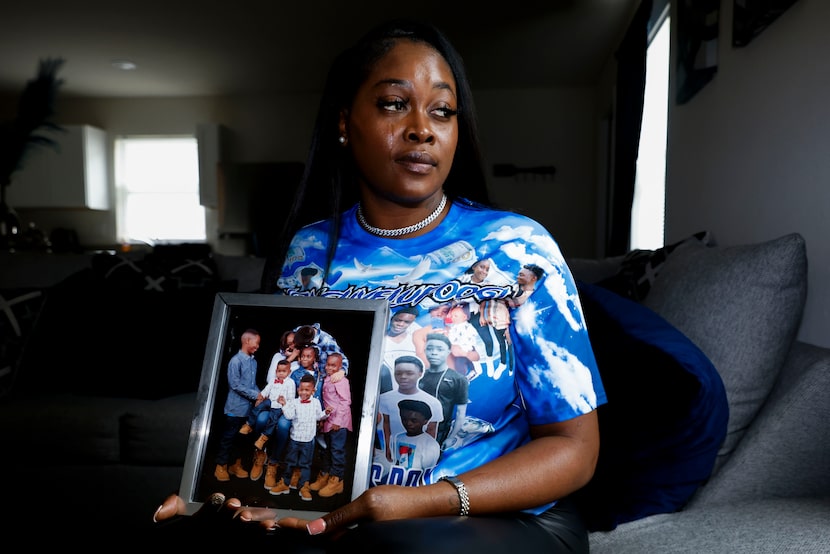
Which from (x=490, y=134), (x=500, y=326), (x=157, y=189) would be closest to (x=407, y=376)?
(x=500, y=326)

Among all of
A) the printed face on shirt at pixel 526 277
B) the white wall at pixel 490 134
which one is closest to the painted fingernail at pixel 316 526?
the printed face on shirt at pixel 526 277

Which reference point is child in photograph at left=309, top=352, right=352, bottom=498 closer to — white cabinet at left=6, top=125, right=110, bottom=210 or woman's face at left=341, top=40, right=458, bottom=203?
woman's face at left=341, top=40, right=458, bottom=203

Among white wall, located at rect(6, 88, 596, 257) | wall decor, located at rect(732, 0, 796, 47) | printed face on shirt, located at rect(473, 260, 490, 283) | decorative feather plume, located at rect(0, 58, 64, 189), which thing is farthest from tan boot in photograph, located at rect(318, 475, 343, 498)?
white wall, located at rect(6, 88, 596, 257)

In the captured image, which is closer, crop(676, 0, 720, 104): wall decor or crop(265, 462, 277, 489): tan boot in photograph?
crop(265, 462, 277, 489): tan boot in photograph

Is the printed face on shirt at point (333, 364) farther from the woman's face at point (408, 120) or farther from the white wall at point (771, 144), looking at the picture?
the white wall at point (771, 144)

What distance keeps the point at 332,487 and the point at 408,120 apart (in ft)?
1.82

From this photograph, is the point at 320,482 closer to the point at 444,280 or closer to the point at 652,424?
the point at 444,280

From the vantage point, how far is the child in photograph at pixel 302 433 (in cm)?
77

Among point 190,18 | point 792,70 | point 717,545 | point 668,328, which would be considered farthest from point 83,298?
point 190,18

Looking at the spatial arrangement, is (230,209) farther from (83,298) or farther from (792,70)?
(792,70)

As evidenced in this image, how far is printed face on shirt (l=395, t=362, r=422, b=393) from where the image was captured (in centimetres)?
90

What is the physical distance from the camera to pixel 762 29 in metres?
1.75

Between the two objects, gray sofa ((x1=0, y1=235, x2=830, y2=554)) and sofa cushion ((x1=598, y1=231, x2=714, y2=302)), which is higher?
sofa cushion ((x1=598, y1=231, x2=714, y2=302))

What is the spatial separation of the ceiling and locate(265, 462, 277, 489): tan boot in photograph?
4.10m
